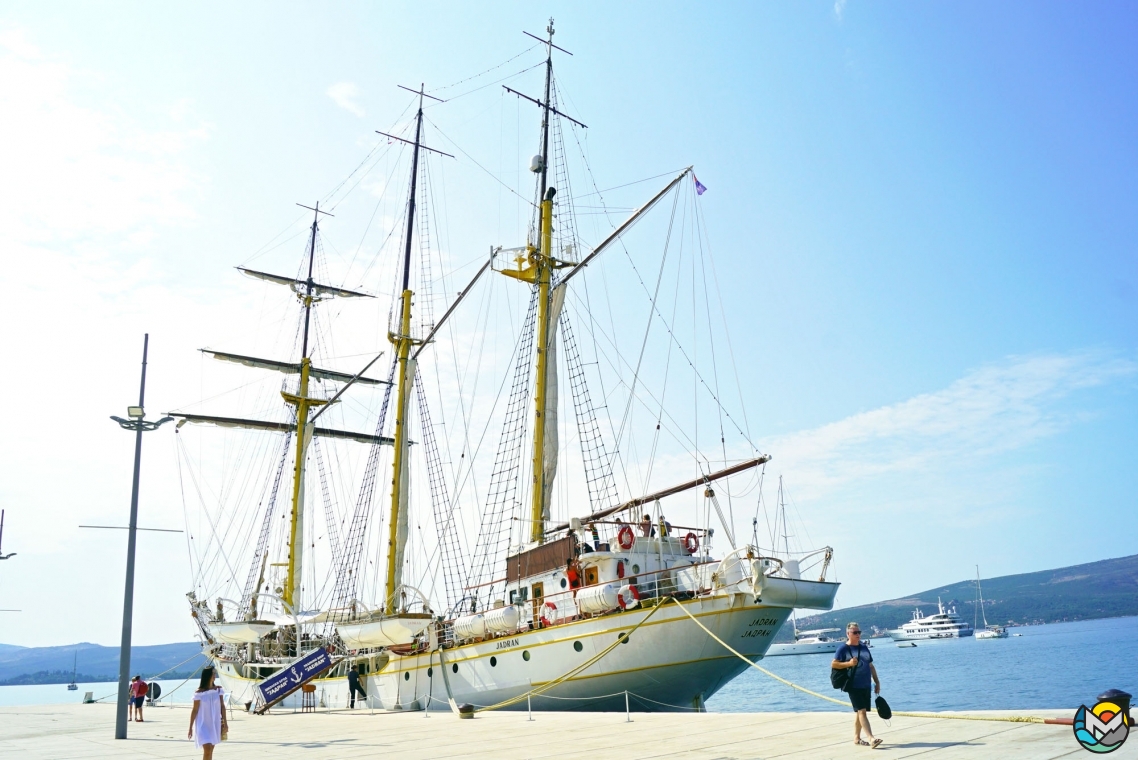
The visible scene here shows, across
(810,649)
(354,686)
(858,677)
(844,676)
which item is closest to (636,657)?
(844,676)

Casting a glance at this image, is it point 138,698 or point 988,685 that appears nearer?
point 138,698

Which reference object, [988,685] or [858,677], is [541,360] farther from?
[988,685]

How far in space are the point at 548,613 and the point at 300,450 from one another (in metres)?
34.0

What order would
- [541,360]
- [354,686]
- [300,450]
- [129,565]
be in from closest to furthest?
[129,565], [354,686], [541,360], [300,450]

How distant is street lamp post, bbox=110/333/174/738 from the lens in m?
17.9

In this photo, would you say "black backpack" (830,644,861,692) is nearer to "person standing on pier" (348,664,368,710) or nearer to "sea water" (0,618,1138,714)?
"person standing on pier" (348,664,368,710)

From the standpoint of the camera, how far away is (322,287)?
60.1m

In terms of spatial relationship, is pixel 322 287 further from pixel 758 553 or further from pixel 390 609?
pixel 758 553

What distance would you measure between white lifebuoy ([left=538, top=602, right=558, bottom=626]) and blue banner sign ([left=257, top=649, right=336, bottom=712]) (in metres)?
7.61

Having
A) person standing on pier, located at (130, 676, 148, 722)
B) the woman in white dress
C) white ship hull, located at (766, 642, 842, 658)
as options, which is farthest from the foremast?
white ship hull, located at (766, 642, 842, 658)

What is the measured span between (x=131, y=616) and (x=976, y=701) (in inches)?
1907

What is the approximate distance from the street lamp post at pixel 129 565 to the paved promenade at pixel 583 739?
79 cm

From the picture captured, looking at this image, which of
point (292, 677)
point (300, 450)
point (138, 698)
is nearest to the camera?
point (138, 698)

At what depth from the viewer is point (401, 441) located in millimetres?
40938
